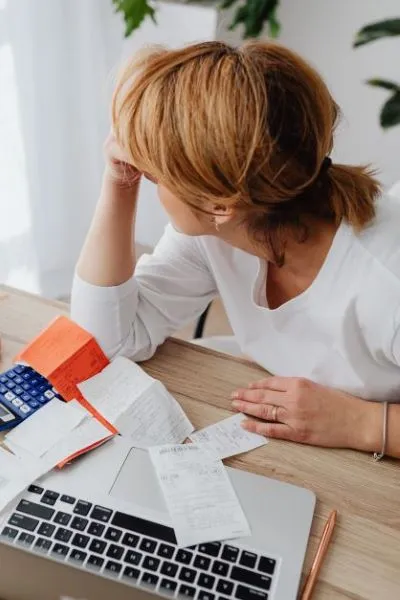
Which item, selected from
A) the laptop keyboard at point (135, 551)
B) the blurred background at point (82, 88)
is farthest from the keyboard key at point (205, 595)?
the blurred background at point (82, 88)

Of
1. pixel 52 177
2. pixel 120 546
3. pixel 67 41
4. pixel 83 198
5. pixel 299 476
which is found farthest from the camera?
pixel 83 198

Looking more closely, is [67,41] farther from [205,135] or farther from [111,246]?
[205,135]

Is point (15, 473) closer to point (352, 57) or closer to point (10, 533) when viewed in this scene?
point (10, 533)

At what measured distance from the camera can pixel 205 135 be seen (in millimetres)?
767

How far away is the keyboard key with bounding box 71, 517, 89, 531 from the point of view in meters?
0.76

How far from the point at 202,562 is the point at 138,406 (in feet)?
0.86

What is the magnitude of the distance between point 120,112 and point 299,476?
53 centimetres

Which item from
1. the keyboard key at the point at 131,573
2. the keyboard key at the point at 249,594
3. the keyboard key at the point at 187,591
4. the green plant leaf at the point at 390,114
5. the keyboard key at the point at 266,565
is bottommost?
the keyboard key at the point at 266,565

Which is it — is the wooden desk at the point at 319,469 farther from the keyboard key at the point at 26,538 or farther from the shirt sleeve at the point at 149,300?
the keyboard key at the point at 26,538

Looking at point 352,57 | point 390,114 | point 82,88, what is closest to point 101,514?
point 390,114

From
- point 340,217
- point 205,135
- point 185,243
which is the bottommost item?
point 185,243

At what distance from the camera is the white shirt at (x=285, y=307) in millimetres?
942

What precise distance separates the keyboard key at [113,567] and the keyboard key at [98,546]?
0.02 meters

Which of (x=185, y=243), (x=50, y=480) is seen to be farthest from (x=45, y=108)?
(x=50, y=480)
